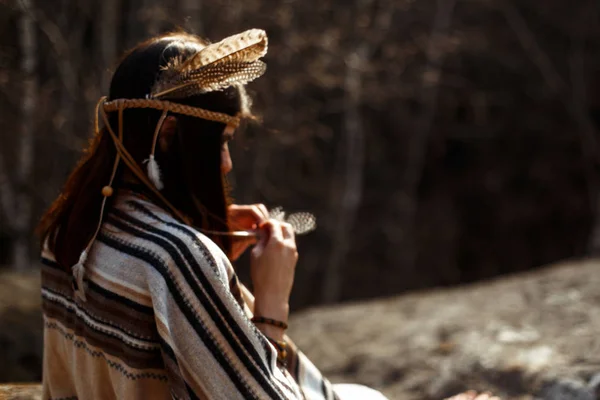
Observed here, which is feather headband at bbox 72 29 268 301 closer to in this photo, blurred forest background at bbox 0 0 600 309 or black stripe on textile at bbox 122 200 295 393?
black stripe on textile at bbox 122 200 295 393

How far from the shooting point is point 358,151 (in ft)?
33.2

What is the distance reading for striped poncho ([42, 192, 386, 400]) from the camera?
1.43 m

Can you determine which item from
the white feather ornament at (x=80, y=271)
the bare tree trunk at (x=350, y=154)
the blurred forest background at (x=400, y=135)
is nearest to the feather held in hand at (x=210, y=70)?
the white feather ornament at (x=80, y=271)

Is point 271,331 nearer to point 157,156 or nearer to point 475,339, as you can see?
point 157,156

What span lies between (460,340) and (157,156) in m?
2.11

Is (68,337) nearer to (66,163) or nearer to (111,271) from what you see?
(111,271)

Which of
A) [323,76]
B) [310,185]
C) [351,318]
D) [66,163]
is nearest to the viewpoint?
[351,318]

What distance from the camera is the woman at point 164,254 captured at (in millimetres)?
1438

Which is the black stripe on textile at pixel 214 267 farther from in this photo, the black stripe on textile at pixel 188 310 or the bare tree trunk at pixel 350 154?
the bare tree trunk at pixel 350 154

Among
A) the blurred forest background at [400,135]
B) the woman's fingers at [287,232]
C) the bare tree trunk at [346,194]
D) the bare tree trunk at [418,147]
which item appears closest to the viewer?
the woman's fingers at [287,232]

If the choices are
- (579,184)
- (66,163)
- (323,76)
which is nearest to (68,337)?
(66,163)

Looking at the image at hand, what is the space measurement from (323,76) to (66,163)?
2.42 m

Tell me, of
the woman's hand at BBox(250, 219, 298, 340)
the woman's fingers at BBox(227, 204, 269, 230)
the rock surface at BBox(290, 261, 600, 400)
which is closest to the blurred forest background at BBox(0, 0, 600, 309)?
the rock surface at BBox(290, 261, 600, 400)

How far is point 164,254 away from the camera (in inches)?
56.9
